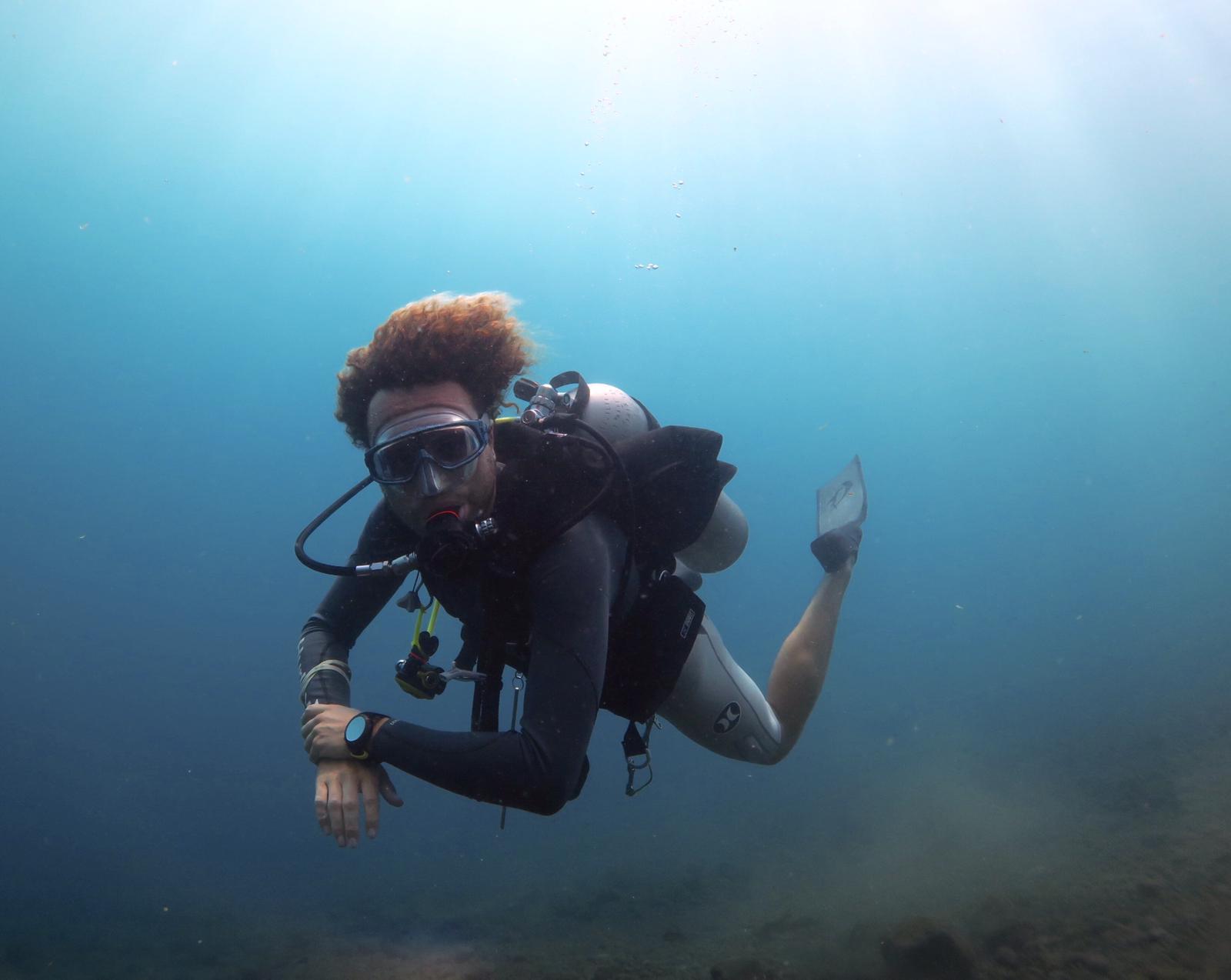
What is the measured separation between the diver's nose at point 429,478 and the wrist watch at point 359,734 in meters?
0.76

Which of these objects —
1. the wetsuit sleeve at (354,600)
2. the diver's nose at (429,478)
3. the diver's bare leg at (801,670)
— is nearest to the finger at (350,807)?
the wetsuit sleeve at (354,600)

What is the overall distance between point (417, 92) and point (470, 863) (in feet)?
72.7

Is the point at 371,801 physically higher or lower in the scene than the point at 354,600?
lower

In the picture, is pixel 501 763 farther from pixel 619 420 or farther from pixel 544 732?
pixel 619 420

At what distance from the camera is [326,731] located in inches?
80.5

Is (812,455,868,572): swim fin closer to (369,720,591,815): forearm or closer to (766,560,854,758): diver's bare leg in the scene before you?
(766,560,854,758): diver's bare leg

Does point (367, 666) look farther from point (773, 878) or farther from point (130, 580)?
point (773, 878)

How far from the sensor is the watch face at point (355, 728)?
1966 millimetres

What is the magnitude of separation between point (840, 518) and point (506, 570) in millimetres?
3732

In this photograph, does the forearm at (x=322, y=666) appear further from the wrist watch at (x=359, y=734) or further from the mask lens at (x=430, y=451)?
the mask lens at (x=430, y=451)

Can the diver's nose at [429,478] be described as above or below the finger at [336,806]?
above

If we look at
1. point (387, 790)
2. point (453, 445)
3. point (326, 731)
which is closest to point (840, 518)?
point (453, 445)

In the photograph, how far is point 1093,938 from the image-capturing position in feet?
14.9

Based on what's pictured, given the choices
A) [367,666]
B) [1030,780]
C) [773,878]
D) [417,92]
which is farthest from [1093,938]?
[367,666]
